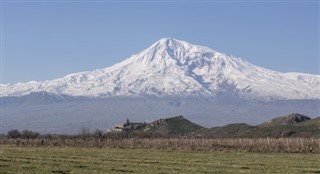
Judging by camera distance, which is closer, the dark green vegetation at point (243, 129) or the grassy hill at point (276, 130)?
the grassy hill at point (276, 130)

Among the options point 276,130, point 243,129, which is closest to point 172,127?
point 243,129

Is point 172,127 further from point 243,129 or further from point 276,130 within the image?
point 276,130

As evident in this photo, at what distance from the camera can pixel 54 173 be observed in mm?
27266

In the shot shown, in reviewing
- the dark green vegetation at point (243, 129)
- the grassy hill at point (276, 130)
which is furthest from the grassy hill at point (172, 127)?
the grassy hill at point (276, 130)

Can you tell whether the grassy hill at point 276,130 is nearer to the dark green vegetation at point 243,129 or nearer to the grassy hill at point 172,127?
the dark green vegetation at point 243,129

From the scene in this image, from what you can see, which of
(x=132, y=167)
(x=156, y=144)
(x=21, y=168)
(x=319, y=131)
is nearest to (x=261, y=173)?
(x=132, y=167)

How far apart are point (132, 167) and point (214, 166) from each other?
13.4 ft

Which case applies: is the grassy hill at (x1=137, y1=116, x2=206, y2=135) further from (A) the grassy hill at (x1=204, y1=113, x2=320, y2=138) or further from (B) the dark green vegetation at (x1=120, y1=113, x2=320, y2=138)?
(A) the grassy hill at (x1=204, y1=113, x2=320, y2=138)

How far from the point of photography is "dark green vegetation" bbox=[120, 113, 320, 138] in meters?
100

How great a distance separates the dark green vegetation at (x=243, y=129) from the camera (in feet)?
329

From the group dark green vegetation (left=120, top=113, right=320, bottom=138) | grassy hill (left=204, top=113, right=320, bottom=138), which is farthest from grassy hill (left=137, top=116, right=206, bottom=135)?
grassy hill (left=204, top=113, right=320, bottom=138)

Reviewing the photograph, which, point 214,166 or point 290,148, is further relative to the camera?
point 290,148

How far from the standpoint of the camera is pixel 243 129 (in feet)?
391

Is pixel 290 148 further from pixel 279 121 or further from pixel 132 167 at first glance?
pixel 279 121
